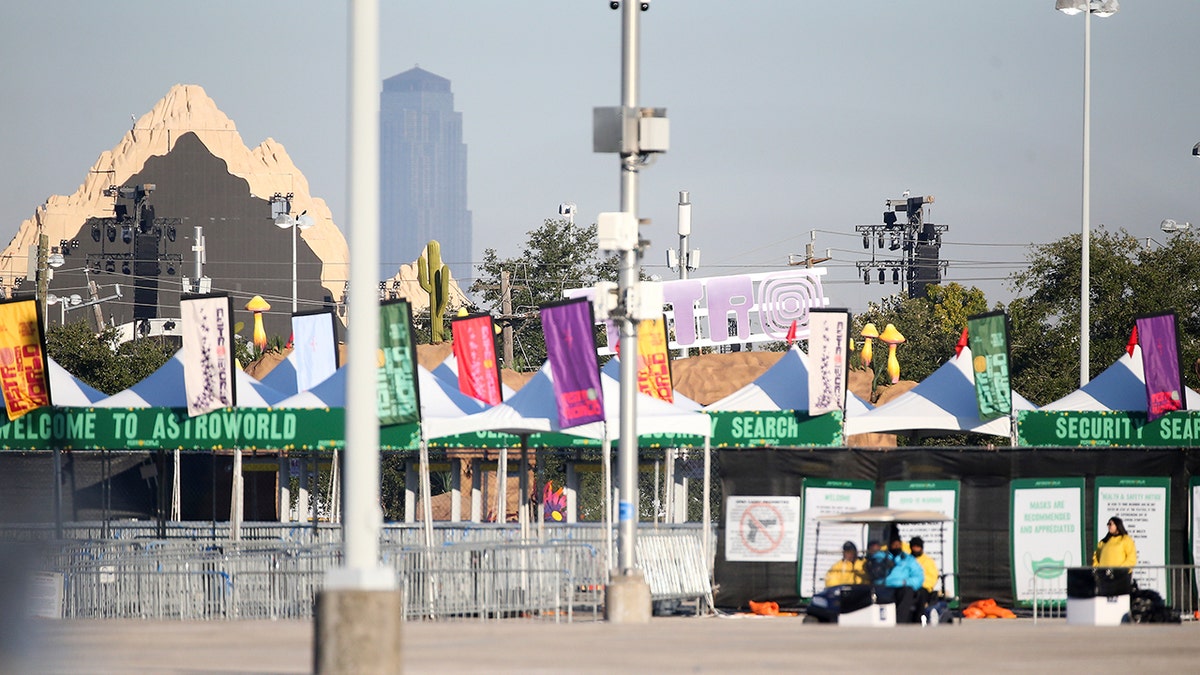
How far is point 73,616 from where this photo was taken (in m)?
21.3

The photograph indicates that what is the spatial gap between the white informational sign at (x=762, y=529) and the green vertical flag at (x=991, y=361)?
5260mm

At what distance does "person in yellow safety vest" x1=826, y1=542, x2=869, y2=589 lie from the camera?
20.5 metres

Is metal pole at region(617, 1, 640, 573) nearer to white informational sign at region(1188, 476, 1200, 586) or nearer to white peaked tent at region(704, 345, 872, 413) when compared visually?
white informational sign at region(1188, 476, 1200, 586)

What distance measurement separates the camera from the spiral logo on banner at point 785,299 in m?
59.2

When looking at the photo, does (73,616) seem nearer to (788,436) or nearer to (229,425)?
(229,425)

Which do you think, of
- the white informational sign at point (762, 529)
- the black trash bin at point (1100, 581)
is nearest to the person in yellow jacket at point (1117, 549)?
the black trash bin at point (1100, 581)

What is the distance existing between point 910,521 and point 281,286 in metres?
104

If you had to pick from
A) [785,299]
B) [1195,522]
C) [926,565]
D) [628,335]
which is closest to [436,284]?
[785,299]

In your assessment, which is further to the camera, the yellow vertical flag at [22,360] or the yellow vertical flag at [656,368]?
the yellow vertical flag at [656,368]

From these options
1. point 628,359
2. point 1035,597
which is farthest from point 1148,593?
point 628,359

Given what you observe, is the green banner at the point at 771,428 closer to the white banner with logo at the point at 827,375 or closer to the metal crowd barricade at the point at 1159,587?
the white banner with logo at the point at 827,375

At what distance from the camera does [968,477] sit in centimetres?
2334

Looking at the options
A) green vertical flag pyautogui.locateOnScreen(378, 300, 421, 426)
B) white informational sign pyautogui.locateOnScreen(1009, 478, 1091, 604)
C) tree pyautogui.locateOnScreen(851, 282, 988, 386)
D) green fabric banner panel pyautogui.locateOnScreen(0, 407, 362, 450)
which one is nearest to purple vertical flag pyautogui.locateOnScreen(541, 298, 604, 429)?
green vertical flag pyautogui.locateOnScreen(378, 300, 421, 426)

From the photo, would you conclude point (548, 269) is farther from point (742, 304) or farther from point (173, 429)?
point (173, 429)
